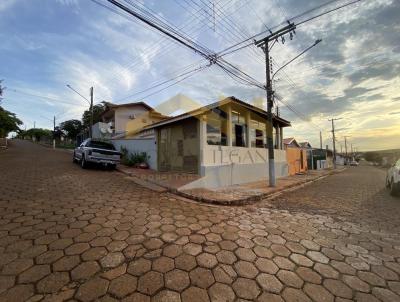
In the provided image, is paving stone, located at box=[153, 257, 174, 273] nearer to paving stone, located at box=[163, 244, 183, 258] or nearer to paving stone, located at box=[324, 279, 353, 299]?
paving stone, located at box=[163, 244, 183, 258]

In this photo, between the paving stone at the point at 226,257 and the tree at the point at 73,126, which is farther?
the tree at the point at 73,126

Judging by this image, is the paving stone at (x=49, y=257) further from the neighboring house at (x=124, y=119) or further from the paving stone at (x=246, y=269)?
the neighboring house at (x=124, y=119)

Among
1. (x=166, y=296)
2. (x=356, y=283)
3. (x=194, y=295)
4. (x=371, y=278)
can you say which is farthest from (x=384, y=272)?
(x=166, y=296)

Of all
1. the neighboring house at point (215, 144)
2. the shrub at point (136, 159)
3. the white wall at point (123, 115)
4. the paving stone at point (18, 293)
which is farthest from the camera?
the white wall at point (123, 115)

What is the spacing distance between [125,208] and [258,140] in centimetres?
1138

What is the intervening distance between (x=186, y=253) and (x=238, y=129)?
33.2ft

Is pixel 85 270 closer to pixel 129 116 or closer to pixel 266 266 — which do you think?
pixel 266 266

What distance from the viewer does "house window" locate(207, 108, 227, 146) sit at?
10.4 metres

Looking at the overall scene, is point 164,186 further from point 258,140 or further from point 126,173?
point 258,140

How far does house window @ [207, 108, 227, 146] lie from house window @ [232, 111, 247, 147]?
1093 millimetres

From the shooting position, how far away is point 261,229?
171 inches

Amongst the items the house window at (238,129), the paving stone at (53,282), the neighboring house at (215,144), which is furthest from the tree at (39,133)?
the paving stone at (53,282)

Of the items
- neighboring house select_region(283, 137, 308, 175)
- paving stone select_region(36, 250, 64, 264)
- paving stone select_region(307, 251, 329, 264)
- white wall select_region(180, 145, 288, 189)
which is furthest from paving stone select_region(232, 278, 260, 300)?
neighboring house select_region(283, 137, 308, 175)

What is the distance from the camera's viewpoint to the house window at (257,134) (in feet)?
45.3
